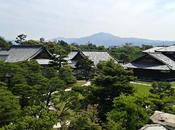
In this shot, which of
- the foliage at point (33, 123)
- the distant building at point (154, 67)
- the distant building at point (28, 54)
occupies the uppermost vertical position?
the distant building at point (28, 54)

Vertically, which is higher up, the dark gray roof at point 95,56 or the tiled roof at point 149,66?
the dark gray roof at point 95,56

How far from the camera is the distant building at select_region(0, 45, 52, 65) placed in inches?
1875

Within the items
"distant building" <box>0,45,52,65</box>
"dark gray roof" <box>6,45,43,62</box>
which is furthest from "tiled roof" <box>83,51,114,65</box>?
"dark gray roof" <box>6,45,43,62</box>

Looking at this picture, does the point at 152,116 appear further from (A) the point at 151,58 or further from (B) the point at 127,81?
(A) the point at 151,58

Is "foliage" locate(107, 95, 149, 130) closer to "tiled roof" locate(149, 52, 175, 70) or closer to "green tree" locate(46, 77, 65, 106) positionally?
"green tree" locate(46, 77, 65, 106)

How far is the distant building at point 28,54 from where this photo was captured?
4762cm

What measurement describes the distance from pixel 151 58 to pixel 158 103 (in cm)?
3315

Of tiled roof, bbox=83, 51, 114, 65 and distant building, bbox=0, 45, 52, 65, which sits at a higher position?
distant building, bbox=0, 45, 52, 65

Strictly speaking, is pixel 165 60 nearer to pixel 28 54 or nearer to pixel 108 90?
pixel 28 54

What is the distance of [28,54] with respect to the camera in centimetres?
4850

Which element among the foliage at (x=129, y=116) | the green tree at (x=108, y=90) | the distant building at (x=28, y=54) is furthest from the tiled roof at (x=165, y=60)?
the foliage at (x=129, y=116)

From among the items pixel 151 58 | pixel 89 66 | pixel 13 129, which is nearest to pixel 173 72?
pixel 151 58

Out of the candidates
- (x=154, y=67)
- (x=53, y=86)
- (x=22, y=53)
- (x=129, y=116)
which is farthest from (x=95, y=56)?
(x=129, y=116)

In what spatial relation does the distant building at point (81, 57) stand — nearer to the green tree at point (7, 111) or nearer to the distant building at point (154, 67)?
the distant building at point (154, 67)
